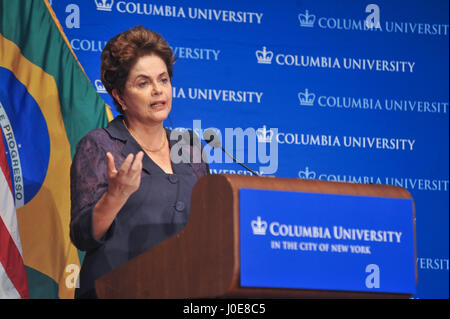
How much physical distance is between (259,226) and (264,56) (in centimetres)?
304

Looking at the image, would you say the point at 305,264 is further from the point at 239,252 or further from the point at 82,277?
A: the point at 82,277

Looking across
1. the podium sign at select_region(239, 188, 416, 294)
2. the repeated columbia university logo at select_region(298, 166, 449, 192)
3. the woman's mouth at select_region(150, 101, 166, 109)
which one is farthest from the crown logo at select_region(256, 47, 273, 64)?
the podium sign at select_region(239, 188, 416, 294)

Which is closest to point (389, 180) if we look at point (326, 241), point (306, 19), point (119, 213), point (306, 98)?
point (306, 98)

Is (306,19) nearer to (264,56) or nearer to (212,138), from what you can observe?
(264,56)

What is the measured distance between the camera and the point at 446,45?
5547 millimetres

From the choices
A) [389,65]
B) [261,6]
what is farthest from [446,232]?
[261,6]

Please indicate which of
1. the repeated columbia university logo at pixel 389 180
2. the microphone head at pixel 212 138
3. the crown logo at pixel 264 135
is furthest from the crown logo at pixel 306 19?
the microphone head at pixel 212 138

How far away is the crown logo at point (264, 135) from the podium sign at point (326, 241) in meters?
2.58

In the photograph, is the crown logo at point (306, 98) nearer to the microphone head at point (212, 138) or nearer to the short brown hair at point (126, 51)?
the short brown hair at point (126, 51)

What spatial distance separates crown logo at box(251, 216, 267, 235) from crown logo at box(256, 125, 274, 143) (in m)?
2.78

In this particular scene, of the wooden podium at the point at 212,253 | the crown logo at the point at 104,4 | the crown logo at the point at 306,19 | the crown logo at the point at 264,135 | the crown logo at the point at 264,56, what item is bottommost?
the wooden podium at the point at 212,253

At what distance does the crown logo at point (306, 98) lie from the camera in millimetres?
5176

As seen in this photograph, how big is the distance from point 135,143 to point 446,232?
2.83 m
